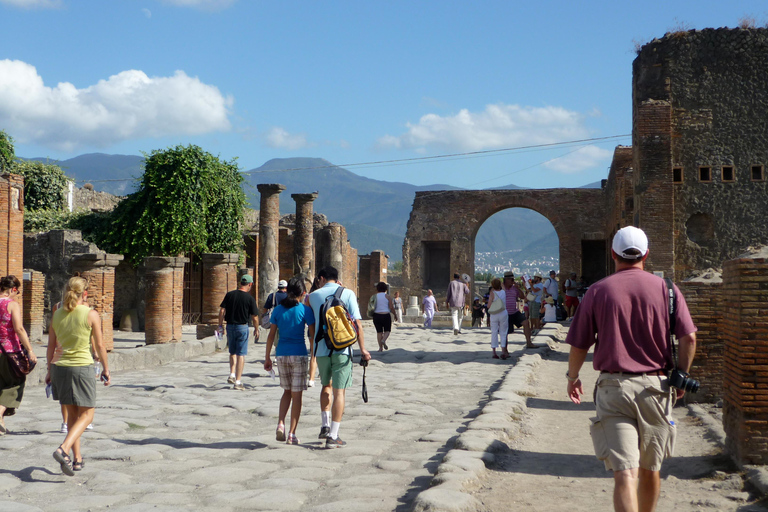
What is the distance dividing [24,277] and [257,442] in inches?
555

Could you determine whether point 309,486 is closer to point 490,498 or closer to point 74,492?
point 490,498

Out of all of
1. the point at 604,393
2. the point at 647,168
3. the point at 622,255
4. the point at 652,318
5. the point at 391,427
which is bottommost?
the point at 391,427

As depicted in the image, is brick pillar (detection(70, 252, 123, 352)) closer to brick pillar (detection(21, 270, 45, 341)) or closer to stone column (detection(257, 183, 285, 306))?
brick pillar (detection(21, 270, 45, 341))

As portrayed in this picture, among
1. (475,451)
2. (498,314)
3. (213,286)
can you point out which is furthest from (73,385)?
(213,286)

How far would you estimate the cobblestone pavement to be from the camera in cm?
459

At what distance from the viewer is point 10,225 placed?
17172mm

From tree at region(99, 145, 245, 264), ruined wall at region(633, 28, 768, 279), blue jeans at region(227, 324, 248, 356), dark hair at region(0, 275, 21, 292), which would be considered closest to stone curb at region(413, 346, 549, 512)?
blue jeans at region(227, 324, 248, 356)

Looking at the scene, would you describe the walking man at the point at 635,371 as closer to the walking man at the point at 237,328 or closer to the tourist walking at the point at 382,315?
the walking man at the point at 237,328

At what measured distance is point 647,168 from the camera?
12938 millimetres

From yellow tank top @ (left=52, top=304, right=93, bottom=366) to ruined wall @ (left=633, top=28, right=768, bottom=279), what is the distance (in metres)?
10.2

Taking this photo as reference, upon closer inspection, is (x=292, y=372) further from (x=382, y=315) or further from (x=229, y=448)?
(x=382, y=315)

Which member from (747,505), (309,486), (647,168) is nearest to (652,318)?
(747,505)

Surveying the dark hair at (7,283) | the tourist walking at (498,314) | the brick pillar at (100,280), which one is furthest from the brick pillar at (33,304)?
the dark hair at (7,283)

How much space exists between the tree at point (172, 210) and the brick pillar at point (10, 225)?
7.06 meters
